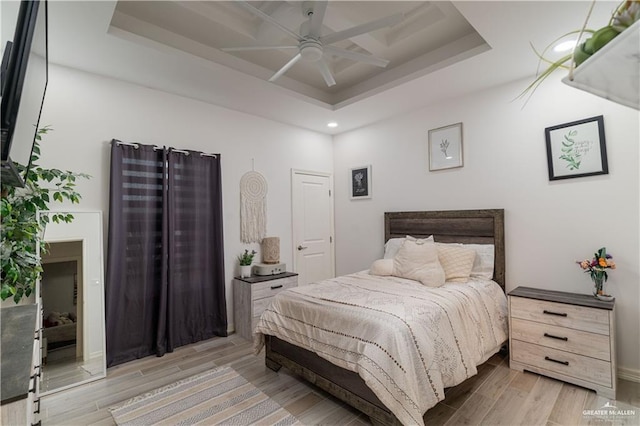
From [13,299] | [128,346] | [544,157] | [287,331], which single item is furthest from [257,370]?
[544,157]

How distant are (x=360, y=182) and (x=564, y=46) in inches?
105

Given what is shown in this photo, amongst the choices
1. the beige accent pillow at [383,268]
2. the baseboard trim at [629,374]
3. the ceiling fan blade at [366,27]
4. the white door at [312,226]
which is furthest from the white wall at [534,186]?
the ceiling fan blade at [366,27]

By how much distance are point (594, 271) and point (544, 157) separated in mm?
1100

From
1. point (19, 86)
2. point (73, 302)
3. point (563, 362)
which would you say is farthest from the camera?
point (73, 302)

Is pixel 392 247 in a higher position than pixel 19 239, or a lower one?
lower

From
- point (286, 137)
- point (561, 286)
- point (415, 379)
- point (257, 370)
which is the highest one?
point (286, 137)

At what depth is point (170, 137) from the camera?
3322 mm

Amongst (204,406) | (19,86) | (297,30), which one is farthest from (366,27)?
(204,406)

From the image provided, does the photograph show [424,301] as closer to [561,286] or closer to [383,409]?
[383,409]

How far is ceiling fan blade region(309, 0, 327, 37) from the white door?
8.14ft

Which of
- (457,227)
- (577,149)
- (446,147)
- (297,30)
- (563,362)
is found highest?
(297,30)

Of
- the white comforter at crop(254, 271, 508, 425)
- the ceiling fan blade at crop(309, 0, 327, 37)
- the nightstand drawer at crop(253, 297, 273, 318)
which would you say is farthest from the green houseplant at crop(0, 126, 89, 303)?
the nightstand drawer at crop(253, 297, 273, 318)

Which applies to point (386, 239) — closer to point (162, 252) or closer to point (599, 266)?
point (599, 266)

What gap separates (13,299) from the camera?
185cm
